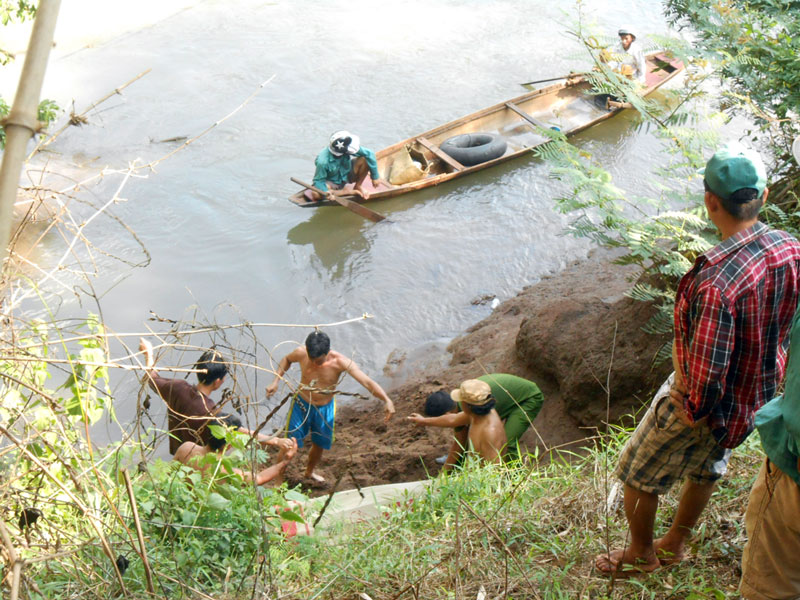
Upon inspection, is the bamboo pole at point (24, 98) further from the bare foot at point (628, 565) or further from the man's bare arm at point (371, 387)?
the man's bare arm at point (371, 387)

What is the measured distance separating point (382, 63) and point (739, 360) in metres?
13.2

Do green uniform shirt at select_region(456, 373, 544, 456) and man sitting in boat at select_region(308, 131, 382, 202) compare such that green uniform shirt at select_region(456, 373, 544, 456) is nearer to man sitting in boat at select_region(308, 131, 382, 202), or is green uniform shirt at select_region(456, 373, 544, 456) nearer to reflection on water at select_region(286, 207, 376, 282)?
reflection on water at select_region(286, 207, 376, 282)

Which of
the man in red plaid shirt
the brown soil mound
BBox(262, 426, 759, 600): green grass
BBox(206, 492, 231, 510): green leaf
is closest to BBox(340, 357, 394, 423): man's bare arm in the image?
the brown soil mound

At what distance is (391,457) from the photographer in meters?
6.50

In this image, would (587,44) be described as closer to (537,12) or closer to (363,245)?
(363,245)

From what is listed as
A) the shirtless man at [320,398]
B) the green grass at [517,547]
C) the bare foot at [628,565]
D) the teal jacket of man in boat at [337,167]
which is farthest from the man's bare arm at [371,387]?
the teal jacket of man in boat at [337,167]

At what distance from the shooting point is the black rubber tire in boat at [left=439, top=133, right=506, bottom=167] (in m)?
11.1

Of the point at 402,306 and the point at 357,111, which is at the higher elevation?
the point at 357,111

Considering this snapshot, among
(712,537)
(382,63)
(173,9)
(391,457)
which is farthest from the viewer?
(173,9)

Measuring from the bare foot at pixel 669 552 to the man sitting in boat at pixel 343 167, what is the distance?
7.49m

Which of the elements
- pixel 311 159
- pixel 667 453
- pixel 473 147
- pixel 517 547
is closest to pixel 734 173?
pixel 667 453

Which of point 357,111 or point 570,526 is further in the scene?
point 357,111

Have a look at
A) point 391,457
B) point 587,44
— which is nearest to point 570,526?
point 391,457

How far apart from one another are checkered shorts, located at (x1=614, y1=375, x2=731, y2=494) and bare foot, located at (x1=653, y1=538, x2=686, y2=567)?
0.43 m
